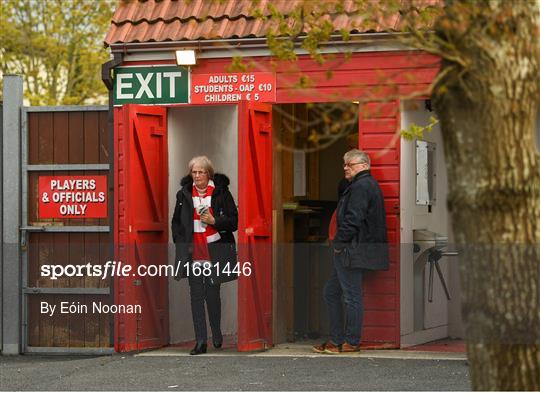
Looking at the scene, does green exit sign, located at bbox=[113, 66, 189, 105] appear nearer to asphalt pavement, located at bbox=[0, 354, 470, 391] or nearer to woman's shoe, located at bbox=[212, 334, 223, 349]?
woman's shoe, located at bbox=[212, 334, 223, 349]

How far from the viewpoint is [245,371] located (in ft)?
38.7

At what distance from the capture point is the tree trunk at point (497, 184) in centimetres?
629

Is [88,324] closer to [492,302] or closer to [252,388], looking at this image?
[252,388]

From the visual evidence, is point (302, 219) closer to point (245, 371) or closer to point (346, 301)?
point (346, 301)

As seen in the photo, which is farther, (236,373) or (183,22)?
(183,22)

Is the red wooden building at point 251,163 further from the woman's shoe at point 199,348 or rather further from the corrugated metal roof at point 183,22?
the woman's shoe at point 199,348

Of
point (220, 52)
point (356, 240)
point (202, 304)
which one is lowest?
point (202, 304)

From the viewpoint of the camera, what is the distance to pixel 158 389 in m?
10.9

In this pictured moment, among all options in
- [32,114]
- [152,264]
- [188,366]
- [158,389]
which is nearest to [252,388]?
[158,389]

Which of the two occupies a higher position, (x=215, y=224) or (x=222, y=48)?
(x=222, y=48)

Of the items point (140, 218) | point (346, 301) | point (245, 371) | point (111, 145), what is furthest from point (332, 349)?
point (111, 145)

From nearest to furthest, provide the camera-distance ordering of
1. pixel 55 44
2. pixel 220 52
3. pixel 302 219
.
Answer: pixel 220 52 < pixel 302 219 < pixel 55 44

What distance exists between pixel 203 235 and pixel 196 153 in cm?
181

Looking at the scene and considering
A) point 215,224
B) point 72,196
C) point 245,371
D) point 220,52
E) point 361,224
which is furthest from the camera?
point 72,196
